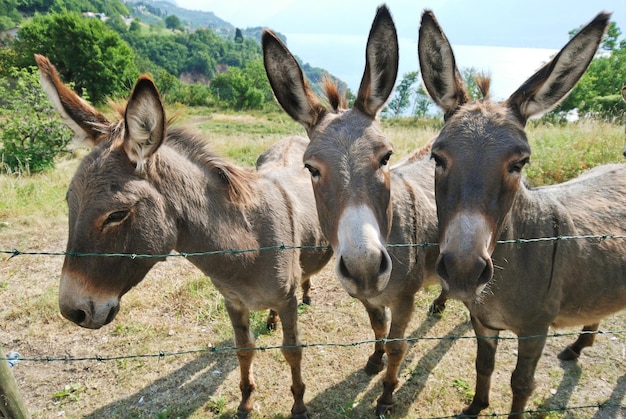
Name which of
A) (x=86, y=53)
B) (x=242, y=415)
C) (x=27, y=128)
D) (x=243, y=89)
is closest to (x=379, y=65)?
(x=242, y=415)

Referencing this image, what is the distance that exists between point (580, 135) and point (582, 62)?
28.7 feet

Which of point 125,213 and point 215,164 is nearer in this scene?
point 125,213

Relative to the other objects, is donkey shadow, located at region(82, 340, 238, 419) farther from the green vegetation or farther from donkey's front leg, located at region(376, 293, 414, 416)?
the green vegetation

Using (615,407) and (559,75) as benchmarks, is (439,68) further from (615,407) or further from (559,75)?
(615,407)

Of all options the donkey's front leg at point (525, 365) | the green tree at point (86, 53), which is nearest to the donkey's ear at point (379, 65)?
the donkey's front leg at point (525, 365)

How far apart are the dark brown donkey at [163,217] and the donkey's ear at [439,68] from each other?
151 cm

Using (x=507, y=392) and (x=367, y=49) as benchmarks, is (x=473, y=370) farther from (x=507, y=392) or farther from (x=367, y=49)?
(x=367, y=49)

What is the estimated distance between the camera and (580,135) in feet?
29.0

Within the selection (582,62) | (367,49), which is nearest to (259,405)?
(367,49)

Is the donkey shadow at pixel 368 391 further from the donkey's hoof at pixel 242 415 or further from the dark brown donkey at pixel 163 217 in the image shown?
the donkey's hoof at pixel 242 415

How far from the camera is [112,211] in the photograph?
200 cm

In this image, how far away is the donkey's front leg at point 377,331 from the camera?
137 inches

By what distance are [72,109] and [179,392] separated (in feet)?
9.63

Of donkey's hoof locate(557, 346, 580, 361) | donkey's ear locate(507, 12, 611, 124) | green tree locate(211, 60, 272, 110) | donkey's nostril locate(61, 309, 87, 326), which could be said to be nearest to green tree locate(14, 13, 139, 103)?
green tree locate(211, 60, 272, 110)
